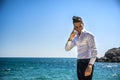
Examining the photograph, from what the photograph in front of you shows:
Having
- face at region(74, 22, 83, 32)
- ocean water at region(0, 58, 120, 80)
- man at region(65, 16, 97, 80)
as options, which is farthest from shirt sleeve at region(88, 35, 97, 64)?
ocean water at region(0, 58, 120, 80)

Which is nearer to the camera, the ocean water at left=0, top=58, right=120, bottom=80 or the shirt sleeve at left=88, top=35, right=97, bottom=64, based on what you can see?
the shirt sleeve at left=88, top=35, right=97, bottom=64

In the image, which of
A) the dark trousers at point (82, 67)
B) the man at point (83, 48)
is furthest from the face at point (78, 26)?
the dark trousers at point (82, 67)

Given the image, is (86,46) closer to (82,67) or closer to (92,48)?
(92,48)

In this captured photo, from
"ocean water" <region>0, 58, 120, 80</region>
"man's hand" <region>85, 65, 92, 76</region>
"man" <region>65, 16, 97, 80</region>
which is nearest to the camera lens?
"man's hand" <region>85, 65, 92, 76</region>

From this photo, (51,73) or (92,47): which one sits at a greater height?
(92,47)

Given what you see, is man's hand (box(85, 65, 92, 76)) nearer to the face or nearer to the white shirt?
the white shirt

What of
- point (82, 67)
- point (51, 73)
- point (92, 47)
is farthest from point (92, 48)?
point (51, 73)

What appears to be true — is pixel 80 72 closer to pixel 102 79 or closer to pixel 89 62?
pixel 89 62

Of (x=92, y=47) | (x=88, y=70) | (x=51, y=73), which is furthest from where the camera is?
(x=51, y=73)

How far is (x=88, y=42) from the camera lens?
1950mm

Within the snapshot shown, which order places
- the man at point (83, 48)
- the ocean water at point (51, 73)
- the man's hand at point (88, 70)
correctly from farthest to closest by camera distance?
the ocean water at point (51, 73) → the man at point (83, 48) → the man's hand at point (88, 70)

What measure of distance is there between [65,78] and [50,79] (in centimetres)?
61

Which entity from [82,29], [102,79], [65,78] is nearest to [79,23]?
[82,29]

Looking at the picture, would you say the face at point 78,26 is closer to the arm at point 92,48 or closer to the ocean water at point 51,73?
the arm at point 92,48
